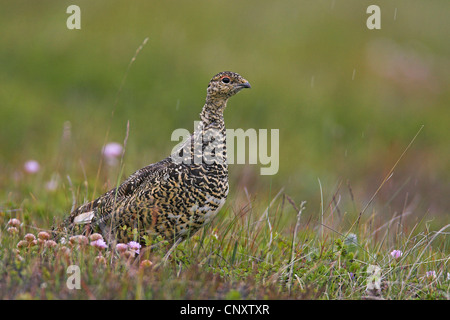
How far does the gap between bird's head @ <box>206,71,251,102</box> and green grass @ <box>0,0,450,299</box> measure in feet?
3.21

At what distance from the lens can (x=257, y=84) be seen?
1434cm

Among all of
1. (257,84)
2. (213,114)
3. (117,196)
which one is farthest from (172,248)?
(257,84)

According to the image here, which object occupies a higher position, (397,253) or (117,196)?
(117,196)

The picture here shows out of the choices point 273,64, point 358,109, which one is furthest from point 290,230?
point 273,64

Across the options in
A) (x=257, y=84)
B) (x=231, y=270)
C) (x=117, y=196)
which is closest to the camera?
(x=231, y=270)

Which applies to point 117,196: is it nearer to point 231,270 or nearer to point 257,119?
point 231,270

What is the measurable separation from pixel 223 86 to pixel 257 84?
30.9 feet

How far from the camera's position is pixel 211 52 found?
14922 millimetres

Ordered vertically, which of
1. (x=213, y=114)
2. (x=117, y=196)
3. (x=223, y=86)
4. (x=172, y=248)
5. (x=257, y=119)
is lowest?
(x=257, y=119)

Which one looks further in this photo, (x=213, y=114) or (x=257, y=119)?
(x=257, y=119)

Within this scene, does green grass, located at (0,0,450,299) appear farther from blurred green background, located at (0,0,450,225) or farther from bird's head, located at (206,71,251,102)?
bird's head, located at (206,71,251,102)

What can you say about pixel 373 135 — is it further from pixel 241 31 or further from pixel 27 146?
pixel 27 146

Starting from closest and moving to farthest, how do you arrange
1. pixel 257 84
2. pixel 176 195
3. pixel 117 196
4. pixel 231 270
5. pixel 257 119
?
pixel 231 270 < pixel 176 195 < pixel 117 196 < pixel 257 119 < pixel 257 84

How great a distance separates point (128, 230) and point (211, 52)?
35.6ft
